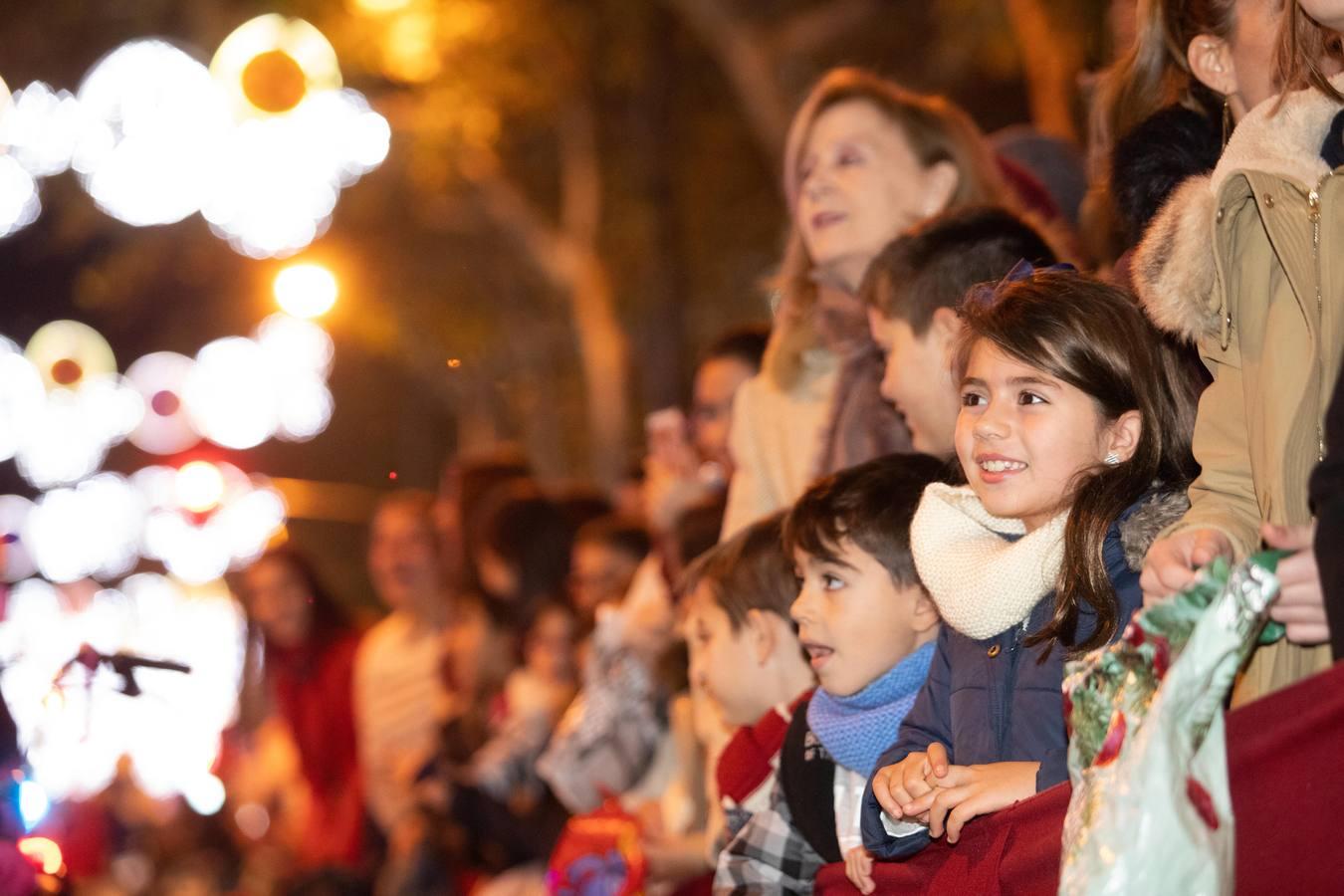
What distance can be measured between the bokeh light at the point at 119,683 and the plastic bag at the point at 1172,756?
2855 mm

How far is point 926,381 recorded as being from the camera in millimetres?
3961

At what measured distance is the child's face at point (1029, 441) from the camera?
3.12m

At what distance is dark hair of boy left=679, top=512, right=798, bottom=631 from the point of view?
175 inches

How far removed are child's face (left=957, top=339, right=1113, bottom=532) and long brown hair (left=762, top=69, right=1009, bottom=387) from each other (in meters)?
1.72

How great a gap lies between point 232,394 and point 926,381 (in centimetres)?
1257

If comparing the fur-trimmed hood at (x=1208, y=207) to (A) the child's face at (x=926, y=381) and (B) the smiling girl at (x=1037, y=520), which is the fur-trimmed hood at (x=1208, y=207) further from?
(A) the child's face at (x=926, y=381)

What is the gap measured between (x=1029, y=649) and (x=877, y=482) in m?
0.77

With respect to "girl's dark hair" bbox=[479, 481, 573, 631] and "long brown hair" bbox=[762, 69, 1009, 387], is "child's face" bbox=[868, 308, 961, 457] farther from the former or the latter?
"girl's dark hair" bbox=[479, 481, 573, 631]

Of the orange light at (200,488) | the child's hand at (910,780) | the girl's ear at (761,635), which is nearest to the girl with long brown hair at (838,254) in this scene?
the girl's ear at (761,635)

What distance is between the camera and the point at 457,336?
1794cm

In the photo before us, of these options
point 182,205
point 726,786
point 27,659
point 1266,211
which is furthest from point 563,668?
point 182,205

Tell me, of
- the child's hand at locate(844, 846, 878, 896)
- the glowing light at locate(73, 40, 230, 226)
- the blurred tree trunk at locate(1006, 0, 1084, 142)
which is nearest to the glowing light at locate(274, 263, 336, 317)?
the glowing light at locate(73, 40, 230, 226)

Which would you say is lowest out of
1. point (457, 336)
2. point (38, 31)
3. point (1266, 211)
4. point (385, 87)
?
point (1266, 211)

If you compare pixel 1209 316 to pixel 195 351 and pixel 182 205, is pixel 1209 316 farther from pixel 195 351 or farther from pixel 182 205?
pixel 195 351
